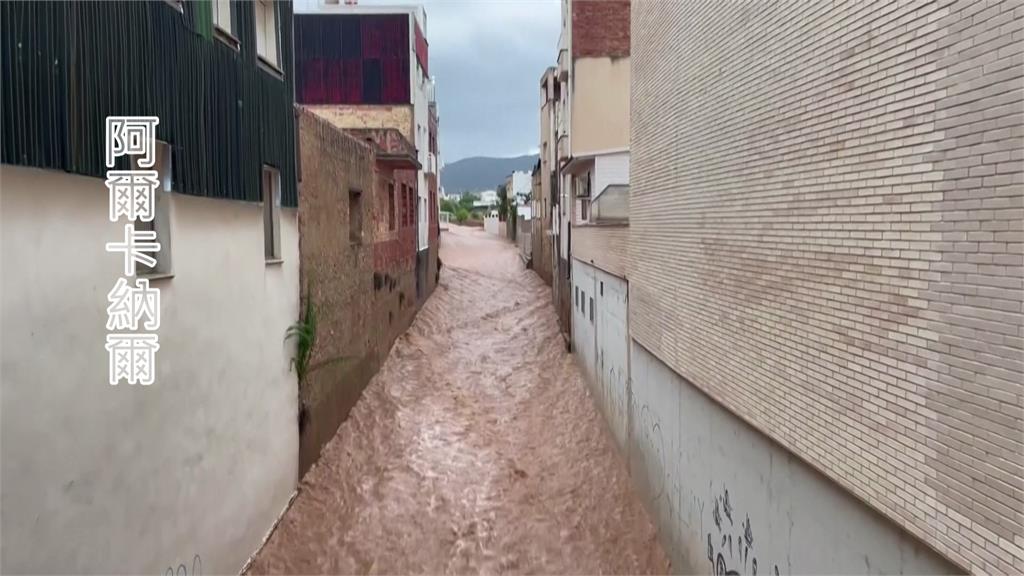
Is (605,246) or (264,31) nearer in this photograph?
(264,31)

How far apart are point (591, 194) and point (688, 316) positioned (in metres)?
10.9

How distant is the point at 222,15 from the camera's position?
7.69 meters

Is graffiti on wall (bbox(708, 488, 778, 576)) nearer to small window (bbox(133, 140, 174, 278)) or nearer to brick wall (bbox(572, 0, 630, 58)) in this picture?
small window (bbox(133, 140, 174, 278))

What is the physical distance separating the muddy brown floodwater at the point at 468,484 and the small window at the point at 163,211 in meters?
4.00

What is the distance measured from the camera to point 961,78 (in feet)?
11.4

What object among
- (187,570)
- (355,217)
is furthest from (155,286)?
(355,217)

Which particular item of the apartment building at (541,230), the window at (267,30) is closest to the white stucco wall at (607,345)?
the window at (267,30)

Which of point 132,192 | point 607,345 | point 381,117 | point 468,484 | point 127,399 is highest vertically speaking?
point 381,117

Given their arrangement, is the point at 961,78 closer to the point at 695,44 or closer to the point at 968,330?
the point at 968,330

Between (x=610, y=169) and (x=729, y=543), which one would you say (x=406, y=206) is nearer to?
(x=610, y=169)

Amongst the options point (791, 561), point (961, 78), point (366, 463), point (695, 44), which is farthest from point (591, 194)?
point (961, 78)

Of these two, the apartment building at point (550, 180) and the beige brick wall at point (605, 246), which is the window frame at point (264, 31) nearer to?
the beige brick wall at point (605, 246)

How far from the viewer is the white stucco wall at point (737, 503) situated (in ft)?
14.2

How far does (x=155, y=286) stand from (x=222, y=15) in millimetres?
3283
